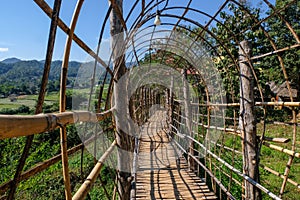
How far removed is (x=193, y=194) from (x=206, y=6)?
6.89 feet

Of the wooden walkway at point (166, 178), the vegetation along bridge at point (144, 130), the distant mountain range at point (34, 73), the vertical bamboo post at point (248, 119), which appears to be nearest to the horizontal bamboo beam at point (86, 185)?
the vegetation along bridge at point (144, 130)

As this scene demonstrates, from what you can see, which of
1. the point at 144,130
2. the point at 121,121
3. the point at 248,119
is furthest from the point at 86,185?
the point at 144,130

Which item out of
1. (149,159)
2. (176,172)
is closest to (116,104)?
(176,172)

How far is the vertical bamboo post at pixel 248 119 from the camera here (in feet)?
6.51

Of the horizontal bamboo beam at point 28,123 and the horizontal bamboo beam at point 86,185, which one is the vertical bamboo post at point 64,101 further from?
the horizontal bamboo beam at point 86,185

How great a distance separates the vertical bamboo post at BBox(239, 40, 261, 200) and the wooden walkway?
2.60 feet

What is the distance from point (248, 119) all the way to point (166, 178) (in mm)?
1577

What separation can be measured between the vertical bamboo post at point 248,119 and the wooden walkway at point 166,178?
79 cm

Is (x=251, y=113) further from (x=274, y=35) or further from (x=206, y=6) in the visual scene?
(x=274, y=35)

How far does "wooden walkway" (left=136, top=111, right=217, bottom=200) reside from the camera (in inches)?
107

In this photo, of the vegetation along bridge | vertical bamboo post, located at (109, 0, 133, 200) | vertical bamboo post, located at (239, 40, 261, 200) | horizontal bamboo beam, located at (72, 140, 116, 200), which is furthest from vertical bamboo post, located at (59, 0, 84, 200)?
vertical bamboo post, located at (239, 40, 261, 200)

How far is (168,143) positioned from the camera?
17.7 ft

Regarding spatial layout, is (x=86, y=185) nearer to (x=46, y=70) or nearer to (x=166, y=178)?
(x=46, y=70)

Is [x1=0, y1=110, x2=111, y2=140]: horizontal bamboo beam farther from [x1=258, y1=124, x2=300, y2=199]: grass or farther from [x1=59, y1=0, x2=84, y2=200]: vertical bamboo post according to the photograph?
[x1=258, y1=124, x2=300, y2=199]: grass
